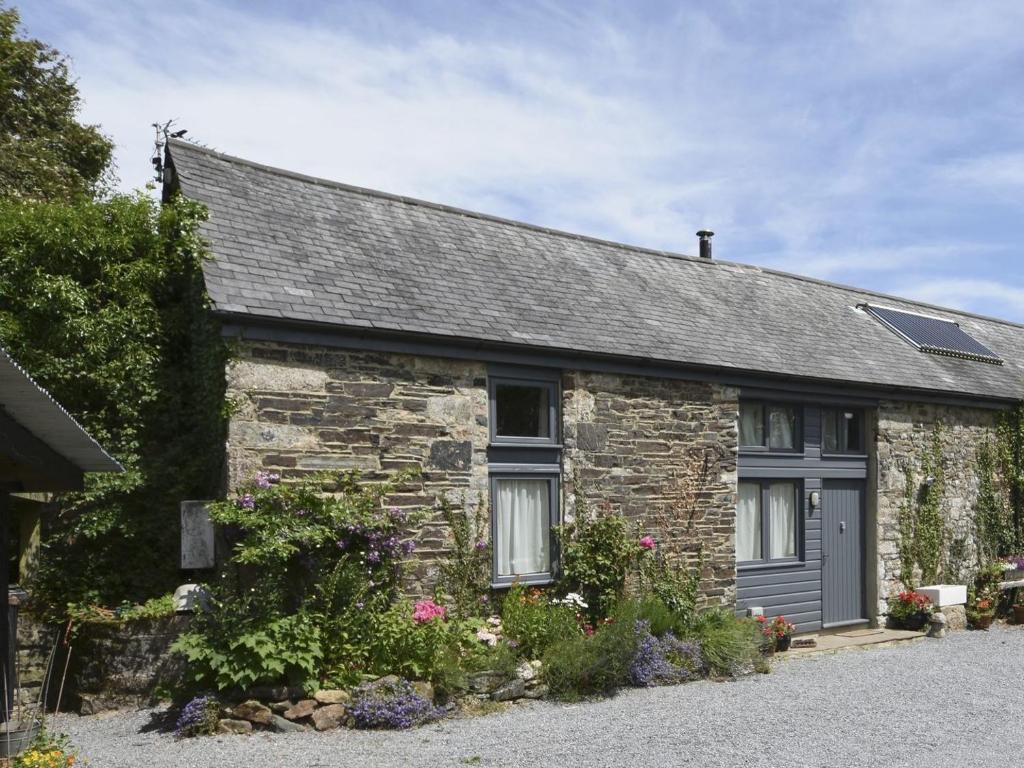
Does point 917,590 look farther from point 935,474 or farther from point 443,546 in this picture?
point 443,546

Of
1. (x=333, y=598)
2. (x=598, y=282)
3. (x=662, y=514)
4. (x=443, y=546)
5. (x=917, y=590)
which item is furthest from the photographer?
(x=917, y=590)

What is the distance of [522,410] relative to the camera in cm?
1064

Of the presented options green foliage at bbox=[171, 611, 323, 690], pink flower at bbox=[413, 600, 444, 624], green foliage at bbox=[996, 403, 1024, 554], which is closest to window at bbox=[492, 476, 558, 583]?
pink flower at bbox=[413, 600, 444, 624]

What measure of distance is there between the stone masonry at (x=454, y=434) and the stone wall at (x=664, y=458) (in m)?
0.01

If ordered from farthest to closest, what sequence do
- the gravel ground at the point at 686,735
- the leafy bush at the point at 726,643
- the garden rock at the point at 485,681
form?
1. the leafy bush at the point at 726,643
2. the garden rock at the point at 485,681
3. the gravel ground at the point at 686,735

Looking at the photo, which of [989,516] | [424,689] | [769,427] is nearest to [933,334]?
[989,516]

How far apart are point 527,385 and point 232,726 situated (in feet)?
15.5

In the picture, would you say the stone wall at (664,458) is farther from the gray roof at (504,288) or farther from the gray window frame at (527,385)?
the gray roof at (504,288)

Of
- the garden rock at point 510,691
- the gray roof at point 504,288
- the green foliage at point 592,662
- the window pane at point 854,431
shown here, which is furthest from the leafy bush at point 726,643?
the window pane at point 854,431

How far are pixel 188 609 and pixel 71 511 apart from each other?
6.67ft

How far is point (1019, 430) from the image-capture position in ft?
52.2

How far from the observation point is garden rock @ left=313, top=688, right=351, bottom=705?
7965mm

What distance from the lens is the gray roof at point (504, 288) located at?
973 centimetres

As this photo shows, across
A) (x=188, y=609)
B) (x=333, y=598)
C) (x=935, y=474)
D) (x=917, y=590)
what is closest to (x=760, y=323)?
(x=935, y=474)
